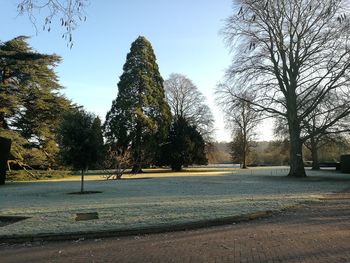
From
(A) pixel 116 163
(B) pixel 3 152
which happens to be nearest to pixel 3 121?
(B) pixel 3 152

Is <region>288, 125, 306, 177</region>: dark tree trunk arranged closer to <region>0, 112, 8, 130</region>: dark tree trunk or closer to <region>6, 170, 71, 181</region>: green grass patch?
<region>6, 170, 71, 181</region>: green grass patch

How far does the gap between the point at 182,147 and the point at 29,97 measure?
26847 mm

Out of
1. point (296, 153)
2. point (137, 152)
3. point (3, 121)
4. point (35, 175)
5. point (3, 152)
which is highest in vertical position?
point (3, 121)

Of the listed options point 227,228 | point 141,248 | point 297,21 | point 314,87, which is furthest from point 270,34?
point 141,248

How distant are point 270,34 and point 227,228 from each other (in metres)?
33.3

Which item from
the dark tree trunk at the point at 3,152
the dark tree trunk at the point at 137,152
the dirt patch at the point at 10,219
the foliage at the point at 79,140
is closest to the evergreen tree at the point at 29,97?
the dark tree trunk at the point at 3,152

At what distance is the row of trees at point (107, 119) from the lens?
92.1 ft

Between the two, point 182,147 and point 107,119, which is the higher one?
point 107,119

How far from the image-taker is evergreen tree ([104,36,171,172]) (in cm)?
6159

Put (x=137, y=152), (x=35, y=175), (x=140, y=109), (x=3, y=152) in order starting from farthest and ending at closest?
(x=140, y=109), (x=137, y=152), (x=35, y=175), (x=3, y=152)

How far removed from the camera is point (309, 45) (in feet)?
132

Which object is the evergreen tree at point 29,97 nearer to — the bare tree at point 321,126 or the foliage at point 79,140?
the foliage at point 79,140

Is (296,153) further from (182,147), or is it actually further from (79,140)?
(182,147)

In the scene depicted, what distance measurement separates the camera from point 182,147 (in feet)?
223
